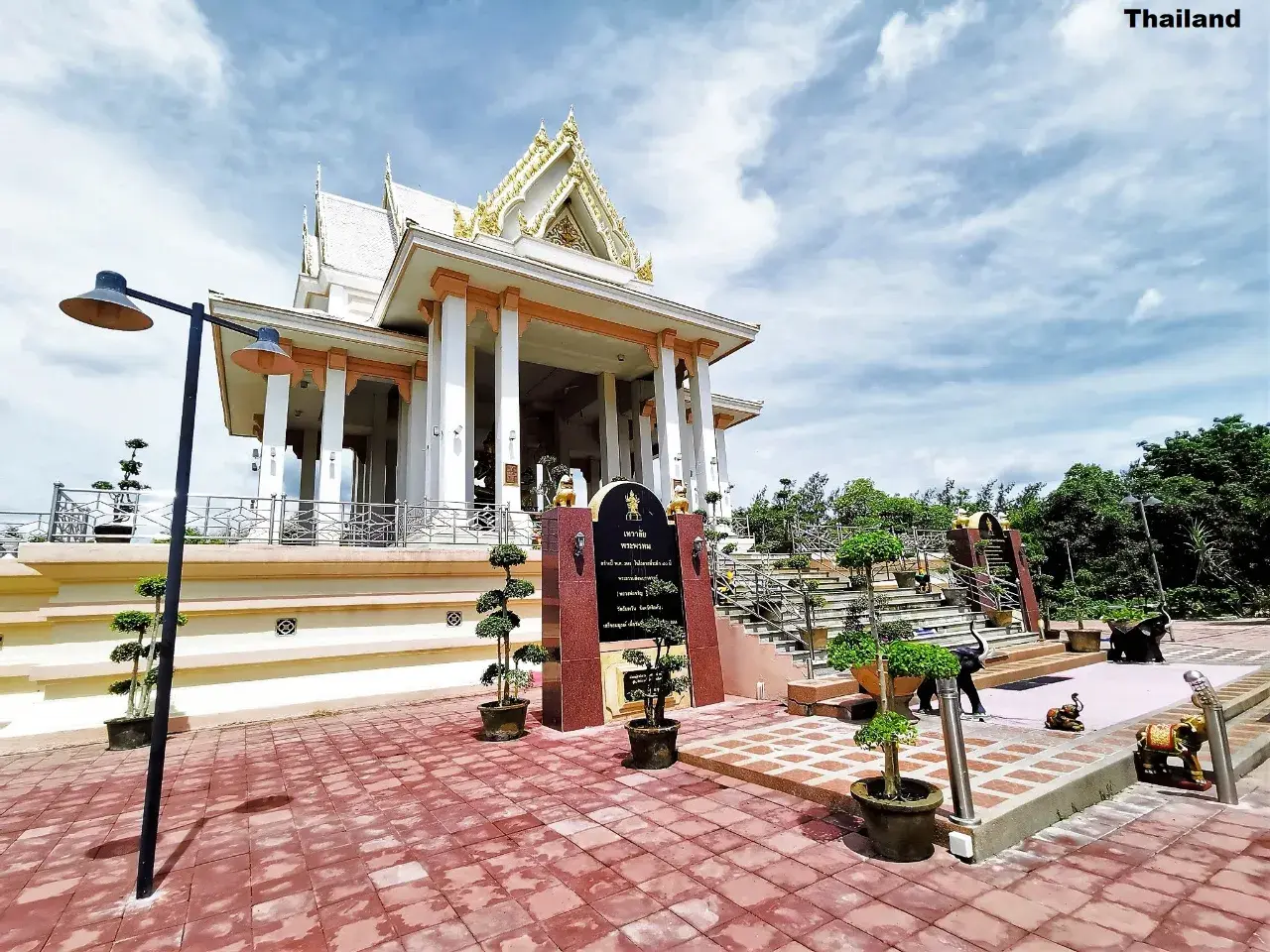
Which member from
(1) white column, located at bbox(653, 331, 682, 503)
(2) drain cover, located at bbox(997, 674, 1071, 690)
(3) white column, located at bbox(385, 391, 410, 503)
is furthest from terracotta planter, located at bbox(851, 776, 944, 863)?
(3) white column, located at bbox(385, 391, 410, 503)

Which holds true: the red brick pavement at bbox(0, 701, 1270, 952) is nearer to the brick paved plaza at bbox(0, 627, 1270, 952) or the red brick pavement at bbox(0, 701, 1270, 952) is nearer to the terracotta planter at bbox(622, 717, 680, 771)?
the brick paved plaza at bbox(0, 627, 1270, 952)

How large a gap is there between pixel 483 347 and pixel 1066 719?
14953 millimetres

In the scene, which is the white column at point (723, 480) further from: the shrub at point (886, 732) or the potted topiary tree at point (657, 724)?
the shrub at point (886, 732)

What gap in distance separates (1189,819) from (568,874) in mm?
4000

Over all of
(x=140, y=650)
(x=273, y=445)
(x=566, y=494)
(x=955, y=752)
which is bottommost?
(x=955, y=752)

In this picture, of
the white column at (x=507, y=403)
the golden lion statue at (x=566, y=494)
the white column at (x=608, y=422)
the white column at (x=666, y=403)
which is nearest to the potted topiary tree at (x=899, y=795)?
the golden lion statue at (x=566, y=494)

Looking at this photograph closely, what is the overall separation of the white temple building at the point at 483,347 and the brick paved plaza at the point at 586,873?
7.46 meters

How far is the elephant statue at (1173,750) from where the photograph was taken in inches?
175

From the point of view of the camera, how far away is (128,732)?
23.5 feet

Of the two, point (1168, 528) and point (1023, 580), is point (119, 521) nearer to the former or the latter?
point (1023, 580)

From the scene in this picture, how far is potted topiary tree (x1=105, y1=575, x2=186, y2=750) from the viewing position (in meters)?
7.16

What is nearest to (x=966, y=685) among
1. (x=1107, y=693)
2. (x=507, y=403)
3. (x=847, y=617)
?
(x=847, y=617)

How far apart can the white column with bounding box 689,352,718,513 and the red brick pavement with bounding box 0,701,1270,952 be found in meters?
11.2

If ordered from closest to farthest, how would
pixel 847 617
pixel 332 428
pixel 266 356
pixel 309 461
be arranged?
pixel 266 356 < pixel 847 617 < pixel 332 428 < pixel 309 461
